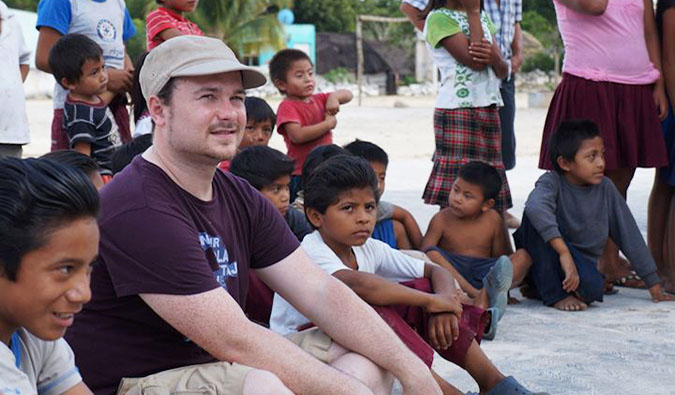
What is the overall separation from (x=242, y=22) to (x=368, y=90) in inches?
416

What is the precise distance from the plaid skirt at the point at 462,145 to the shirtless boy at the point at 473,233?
427 mm

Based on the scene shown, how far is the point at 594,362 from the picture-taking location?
169 inches

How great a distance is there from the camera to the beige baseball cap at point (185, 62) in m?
2.77

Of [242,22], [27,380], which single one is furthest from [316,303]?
[242,22]

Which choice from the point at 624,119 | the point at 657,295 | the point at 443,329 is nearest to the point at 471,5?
the point at 624,119

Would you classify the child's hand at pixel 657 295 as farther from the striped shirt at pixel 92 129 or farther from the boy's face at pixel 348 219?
the striped shirt at pixel 92 129

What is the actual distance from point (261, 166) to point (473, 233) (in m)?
1.47

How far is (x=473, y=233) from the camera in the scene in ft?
17.6

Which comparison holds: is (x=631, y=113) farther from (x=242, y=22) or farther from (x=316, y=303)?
(x=242, y=22)

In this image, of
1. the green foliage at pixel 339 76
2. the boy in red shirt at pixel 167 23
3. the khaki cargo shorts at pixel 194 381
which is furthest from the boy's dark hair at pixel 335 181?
the green foliage at pixel 339 76

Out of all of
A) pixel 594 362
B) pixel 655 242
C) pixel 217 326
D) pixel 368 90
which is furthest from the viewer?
pixel 368 90

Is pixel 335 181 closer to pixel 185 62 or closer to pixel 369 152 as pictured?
pixel 185 62

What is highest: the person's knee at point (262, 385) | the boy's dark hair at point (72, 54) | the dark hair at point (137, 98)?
the boy's dark hair at point (72, 54)

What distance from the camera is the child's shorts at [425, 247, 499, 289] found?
5.21 meters
